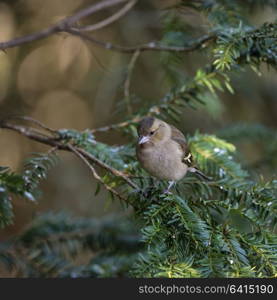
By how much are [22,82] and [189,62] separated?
1.71m

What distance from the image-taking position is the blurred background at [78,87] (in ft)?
15.0

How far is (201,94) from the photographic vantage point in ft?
9.65

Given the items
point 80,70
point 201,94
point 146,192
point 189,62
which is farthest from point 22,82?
point 146,192

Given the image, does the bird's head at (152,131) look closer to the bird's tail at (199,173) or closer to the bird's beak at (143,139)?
the bird's beak at (143,139)

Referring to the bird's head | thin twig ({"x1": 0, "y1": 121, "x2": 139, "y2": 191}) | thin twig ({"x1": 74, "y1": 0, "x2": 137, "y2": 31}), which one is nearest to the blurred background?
thin twig ({"x1": 74, "y1": 0, "x2": 137, "y2": 31})

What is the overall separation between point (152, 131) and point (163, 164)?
0.22 metres

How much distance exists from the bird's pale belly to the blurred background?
1.42 metres

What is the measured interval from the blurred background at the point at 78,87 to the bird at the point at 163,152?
128cm

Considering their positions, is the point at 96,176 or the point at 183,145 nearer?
the point at 96,176

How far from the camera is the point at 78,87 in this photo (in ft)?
17.7

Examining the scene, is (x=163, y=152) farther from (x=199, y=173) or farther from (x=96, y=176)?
(x=96, y=176)

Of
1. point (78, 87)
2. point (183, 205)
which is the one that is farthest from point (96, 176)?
point (78, 87)

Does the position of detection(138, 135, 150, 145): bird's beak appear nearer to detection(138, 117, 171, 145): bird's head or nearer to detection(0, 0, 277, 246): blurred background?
detection(138, 117, 171, 145): bird's head

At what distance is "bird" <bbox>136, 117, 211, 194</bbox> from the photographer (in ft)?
9.63
